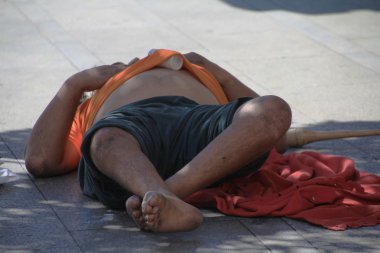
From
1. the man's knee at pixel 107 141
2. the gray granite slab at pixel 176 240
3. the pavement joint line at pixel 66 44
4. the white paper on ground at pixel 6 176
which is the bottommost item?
the pavement joint line at pixel 66 44

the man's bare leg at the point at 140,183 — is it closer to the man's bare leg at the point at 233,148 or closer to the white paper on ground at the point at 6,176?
the man's bare leg at the point at 233,148

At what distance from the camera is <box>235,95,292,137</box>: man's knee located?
14.4 feet

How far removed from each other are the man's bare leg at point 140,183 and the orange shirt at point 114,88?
543 mm

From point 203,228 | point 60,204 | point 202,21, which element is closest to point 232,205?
point 203,228

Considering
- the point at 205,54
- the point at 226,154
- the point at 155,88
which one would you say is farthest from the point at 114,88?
the point at 205,54

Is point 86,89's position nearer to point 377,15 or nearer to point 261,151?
point 261,151

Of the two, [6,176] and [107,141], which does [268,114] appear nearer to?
[107,141]

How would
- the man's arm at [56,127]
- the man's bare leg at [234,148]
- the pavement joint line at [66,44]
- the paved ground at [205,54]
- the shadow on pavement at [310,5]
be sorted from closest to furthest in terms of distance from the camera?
the paved ground at [205,54] → the man's bare leg at [234,148] → the man's arm at [56,127] → the pavement joint line at [66,44] → the shadow on pavement at [310,5]

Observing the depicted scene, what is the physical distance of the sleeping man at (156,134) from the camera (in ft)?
13.9

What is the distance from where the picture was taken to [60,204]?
15.4ft

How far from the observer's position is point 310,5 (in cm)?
970

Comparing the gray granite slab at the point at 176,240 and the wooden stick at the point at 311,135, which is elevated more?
the wooden stick at the point at 311,135

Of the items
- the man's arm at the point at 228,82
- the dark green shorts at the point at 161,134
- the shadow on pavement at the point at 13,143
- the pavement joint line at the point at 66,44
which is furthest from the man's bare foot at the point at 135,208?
the pavement joint line at the point at 66,44

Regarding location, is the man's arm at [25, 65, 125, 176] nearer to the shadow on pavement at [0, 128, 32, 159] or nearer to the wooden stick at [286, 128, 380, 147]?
the shadow on pavement at [0, 128, 32, 159]
